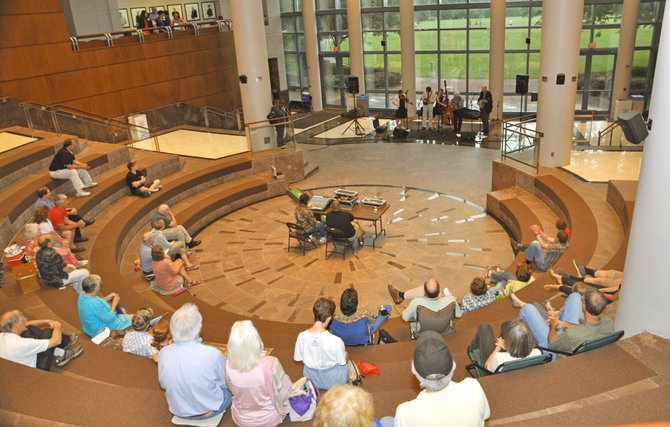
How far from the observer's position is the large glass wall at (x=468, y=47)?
1970 centimetres

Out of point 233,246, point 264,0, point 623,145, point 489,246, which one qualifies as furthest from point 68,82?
point 623,145

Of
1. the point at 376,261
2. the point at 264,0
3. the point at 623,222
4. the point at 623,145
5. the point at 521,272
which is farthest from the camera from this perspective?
the point at 264,0

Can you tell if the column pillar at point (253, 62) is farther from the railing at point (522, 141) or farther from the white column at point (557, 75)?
→ the white column at point (557, 75)

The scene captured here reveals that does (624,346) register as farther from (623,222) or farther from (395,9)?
(395,9)

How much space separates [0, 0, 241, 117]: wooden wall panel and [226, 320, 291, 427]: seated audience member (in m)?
14.2

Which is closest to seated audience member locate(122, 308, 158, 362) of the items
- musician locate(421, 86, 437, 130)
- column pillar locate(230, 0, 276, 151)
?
column pillar locate(230, 0, 276, 151)

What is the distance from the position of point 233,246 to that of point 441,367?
8405 millimetres

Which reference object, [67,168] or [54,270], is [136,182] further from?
[54,270]

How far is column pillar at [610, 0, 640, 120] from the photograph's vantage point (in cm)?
1747

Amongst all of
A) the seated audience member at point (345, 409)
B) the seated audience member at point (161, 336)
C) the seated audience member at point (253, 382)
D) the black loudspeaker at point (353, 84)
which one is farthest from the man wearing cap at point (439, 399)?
the black loudspeaker at point (353, 84)

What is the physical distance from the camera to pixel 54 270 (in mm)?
7473

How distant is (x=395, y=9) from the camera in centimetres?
2248

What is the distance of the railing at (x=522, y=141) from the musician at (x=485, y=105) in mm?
4612

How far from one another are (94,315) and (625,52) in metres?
18.4
